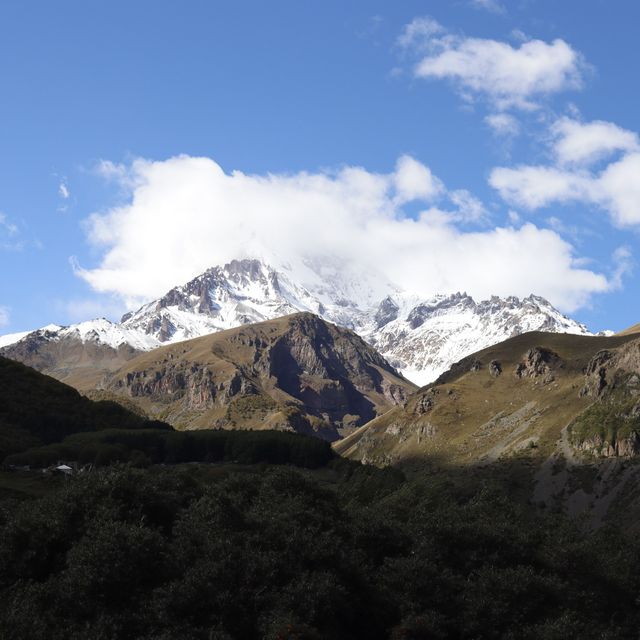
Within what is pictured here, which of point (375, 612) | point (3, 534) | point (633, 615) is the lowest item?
point (633, 615)

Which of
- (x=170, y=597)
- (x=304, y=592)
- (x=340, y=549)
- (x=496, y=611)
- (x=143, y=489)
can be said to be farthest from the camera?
(x=143, y=489)

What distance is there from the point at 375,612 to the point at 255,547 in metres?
15.6

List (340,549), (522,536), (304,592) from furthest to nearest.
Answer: (522,536), (340,549), (304,592)

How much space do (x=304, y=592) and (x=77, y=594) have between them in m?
22.7

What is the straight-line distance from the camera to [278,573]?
83688 millimetres

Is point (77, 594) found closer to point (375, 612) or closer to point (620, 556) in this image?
point (375, 612)

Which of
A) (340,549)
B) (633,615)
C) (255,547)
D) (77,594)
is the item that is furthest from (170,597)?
(633,615)

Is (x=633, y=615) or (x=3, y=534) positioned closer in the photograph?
(x=3, y=534)

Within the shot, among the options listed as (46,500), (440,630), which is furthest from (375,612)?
(46,500)

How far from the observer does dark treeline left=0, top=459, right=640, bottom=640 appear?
74.2 m

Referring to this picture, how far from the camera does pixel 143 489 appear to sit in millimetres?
98438

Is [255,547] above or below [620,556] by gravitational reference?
above

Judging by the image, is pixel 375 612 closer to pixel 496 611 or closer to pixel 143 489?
pixel 496 611

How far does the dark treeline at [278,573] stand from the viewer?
74188 mm
